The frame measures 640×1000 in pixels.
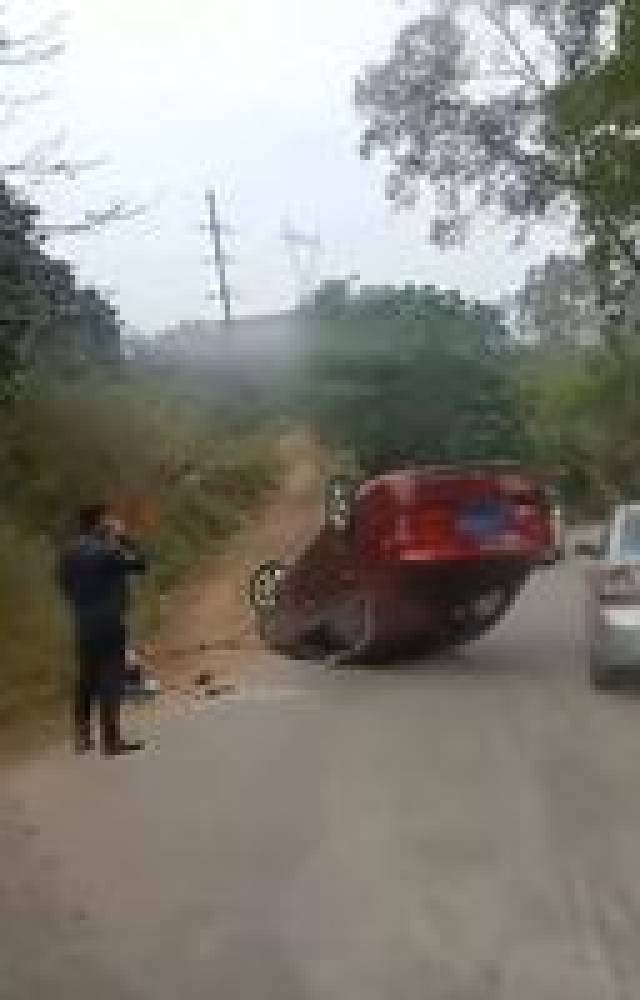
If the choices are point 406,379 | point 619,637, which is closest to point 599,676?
point 619,637

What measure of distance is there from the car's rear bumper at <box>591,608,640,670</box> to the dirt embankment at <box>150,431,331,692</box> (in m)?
3.97

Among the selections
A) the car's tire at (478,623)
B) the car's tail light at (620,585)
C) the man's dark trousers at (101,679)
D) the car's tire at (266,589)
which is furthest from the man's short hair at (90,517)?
the car's tire at (266,589)

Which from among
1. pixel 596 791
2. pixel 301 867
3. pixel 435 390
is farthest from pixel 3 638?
pixel 435 390

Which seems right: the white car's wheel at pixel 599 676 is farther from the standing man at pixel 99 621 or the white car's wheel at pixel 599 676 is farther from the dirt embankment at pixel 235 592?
the standing man at pixel 99 621

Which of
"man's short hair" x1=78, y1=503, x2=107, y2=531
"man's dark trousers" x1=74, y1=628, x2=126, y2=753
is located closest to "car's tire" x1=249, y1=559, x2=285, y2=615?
"man's short hair" x1=78, y1=503, x2=107, y2=531

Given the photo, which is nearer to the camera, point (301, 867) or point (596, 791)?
point (301, 867)

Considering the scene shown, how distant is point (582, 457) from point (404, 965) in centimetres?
5562

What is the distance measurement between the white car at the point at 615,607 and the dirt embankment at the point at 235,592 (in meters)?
3.78

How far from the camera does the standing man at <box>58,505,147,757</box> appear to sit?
15539 millimetres

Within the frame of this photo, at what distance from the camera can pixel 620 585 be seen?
1794cm

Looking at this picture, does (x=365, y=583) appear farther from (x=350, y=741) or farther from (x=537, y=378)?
(x=537, y=378)

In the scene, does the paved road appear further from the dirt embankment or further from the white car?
the dirt embankment

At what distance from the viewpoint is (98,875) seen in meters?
11.4

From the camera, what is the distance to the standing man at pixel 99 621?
15539mm
